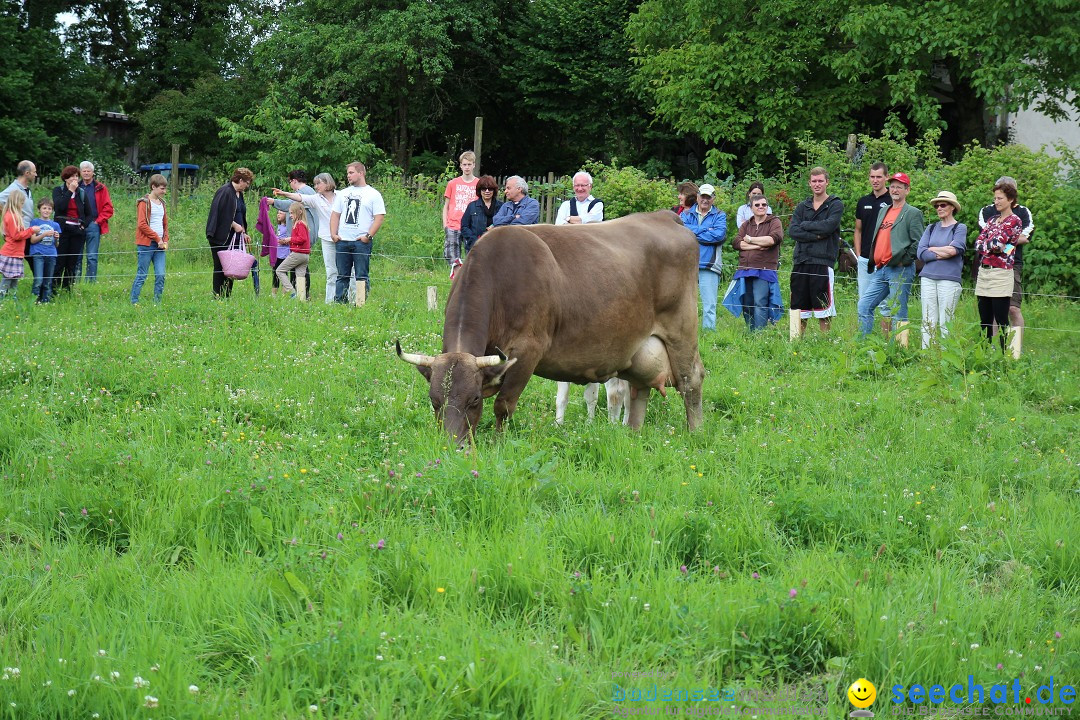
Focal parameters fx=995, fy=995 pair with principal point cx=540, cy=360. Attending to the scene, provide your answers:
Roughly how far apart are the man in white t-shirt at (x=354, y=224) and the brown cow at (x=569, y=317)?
5.57m

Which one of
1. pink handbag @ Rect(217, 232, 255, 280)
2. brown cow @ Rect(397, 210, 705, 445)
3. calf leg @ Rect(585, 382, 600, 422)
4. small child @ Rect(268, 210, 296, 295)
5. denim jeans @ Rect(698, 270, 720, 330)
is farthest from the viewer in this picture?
small child @ Rect(268, 210, 296, 295)

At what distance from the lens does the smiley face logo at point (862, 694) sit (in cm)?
378

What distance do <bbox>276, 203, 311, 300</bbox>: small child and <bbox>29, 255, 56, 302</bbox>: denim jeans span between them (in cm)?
287

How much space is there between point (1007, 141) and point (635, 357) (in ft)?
76.2

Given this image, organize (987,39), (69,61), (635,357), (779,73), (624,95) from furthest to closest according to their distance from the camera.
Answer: (69,61) → (624,95) → (779,73) → (987,39) → (635,357)

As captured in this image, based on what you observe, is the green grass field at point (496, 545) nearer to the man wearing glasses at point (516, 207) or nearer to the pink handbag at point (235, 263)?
the man wearing glasses at point (516, 207)

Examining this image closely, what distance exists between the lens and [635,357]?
803 cm

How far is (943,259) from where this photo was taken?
1080 cm

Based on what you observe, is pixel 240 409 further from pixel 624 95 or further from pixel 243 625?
pixel 624 95

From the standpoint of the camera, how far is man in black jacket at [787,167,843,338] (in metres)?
11.9

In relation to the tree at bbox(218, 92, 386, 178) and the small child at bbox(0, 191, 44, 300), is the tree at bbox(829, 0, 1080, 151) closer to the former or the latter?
the tree at bbox(218, 92, 386, 178)

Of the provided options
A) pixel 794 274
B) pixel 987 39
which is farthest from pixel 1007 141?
pixel 794 274

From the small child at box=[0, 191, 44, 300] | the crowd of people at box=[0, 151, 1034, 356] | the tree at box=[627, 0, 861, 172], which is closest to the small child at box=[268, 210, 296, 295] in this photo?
the crowd of people at box=[0, 151, 1034, 356]

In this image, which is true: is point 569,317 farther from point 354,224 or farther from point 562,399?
point 354,224
